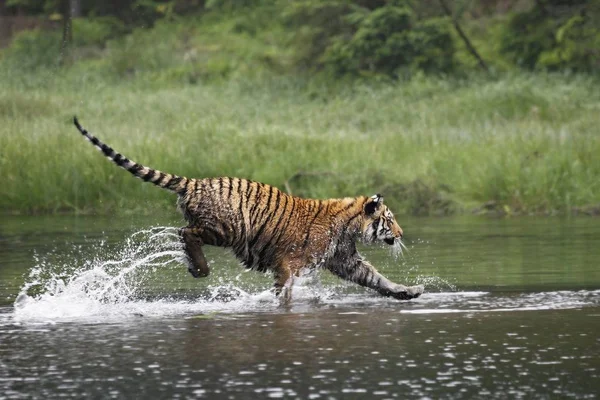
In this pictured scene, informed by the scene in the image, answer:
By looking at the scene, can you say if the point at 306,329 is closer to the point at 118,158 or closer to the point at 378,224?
the point at 378,224

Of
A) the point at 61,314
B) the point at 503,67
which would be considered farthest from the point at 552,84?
the point at 61,314

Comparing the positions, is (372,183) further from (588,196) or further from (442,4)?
(442,4)

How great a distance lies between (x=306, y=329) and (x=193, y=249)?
6.43 feet

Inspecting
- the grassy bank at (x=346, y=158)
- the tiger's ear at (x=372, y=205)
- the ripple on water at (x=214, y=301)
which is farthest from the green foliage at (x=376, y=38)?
the tiger's ear at (x=372, y=205)

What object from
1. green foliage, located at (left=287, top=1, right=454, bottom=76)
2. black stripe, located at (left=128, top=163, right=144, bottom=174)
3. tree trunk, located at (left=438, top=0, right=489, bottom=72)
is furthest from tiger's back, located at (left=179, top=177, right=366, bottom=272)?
tree trunk, located at (left=438, top=0, right=489, bottom=72)

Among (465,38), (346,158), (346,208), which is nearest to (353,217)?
(346,208)

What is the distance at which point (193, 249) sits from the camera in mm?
10875

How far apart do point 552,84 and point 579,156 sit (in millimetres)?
9297

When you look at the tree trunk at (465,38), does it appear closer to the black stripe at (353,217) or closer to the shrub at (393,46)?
the shrub at (393,46)

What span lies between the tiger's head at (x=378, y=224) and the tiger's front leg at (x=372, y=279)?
Answer: 0.88 ft

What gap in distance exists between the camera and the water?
726 cm

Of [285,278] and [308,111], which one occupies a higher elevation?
[308,111]

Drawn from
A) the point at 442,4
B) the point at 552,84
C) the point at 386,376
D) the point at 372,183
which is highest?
the point at 442,4

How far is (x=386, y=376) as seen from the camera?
744 centimetres
